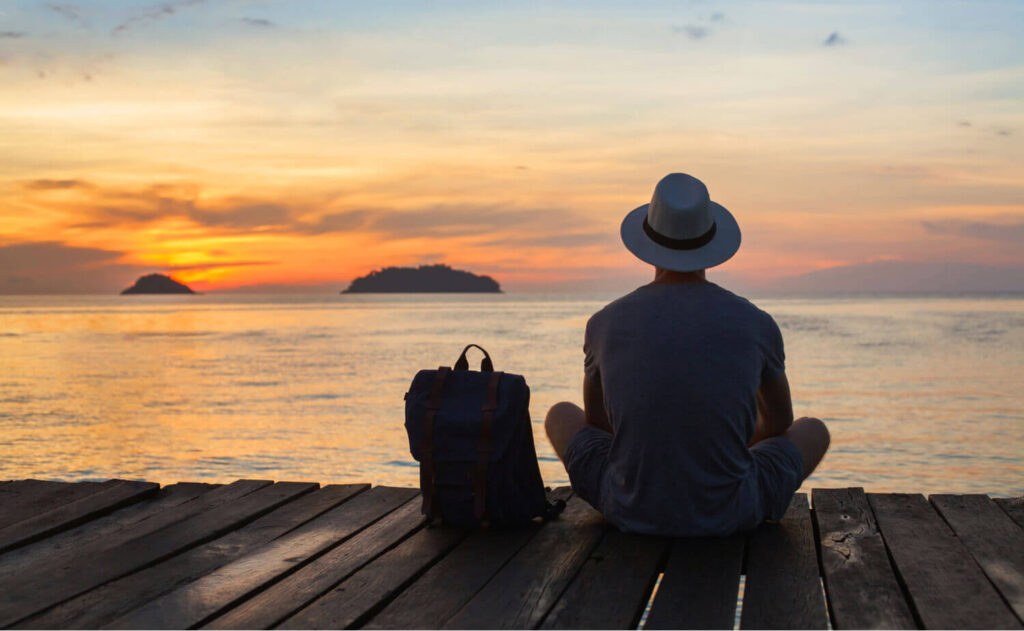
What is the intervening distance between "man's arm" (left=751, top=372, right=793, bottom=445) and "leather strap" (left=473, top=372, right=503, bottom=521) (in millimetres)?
1081

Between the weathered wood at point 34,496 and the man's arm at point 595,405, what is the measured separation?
251cm

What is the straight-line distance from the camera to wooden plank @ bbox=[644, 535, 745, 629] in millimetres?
2701

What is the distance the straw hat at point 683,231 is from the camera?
3541 mm

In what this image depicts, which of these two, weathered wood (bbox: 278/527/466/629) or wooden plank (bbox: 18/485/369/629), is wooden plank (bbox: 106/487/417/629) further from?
weathered wood (bbox: 278/527/466/629)

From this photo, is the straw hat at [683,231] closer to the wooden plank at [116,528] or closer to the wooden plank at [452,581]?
the wooden plank at [452,581]

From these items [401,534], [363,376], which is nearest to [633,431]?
[401,534]

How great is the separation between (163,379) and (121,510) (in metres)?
16.8

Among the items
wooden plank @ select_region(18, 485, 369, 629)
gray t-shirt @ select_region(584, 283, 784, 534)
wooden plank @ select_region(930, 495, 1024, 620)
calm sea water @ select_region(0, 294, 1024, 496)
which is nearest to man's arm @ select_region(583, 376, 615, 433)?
gray t-shirt @ select_region(584, 283, 784, 534)

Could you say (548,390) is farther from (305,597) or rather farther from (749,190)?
(749,190)

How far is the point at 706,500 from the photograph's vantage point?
3.50 meters

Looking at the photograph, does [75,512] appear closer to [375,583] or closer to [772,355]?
[375,583]

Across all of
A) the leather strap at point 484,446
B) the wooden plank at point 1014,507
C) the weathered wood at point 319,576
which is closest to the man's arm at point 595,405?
the leather strap at point 484,446

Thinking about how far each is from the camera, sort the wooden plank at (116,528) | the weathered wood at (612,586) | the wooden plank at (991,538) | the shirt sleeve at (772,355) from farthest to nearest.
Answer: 1. the shirt sleeve at (772,355)
2. the wooden plank at (116,528)
3. the wooden plank at (991,538)
4. the weathered wood at (612,586)

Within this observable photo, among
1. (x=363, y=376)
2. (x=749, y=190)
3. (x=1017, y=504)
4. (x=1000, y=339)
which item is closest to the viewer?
(x=1017, y=504)
